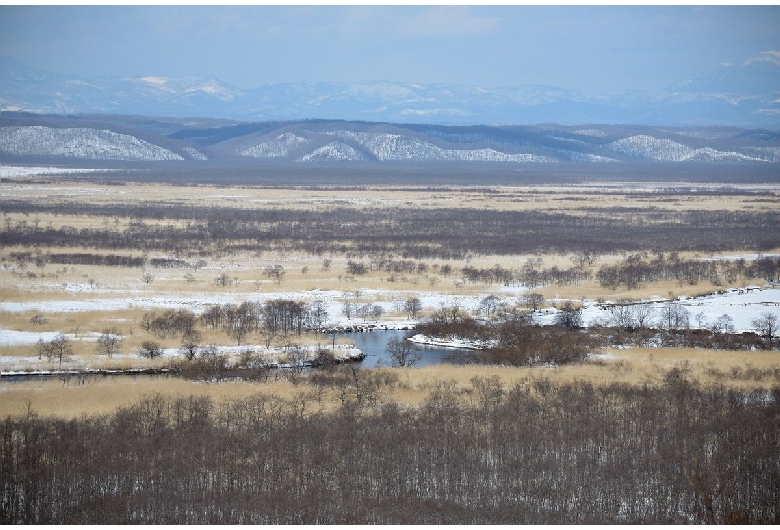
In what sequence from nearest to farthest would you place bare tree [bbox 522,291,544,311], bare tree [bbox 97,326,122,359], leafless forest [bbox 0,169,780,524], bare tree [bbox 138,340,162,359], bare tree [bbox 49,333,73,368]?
leafless forest [bbox 0,169,780,524] < bare tree [bbox 49,333,73,368] < bare tree [bbox 138,340,162,359] < bare tree [bbox 97,326,122,359] < bare tree [bbox 522,291,544,311]

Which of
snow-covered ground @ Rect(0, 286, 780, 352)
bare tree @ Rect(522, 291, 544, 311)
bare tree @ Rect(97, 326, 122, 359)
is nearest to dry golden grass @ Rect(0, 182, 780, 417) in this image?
bare tree @ Rect(97, 326, 122, 359)

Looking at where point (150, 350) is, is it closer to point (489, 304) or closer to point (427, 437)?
point (427, 437)

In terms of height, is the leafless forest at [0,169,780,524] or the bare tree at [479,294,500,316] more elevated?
the bare tree at [479,294,500,316]

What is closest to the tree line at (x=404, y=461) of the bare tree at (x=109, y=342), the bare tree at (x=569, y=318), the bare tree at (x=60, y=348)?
the bare tree at (x=60, y=348)

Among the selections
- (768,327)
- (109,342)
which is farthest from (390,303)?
(768,327)

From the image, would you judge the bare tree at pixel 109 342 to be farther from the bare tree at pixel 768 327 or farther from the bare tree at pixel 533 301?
the bare tree at pixel 768 327

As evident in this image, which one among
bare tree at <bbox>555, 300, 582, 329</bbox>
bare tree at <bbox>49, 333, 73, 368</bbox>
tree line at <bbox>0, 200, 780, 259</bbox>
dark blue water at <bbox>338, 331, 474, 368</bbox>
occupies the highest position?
tree line at <bbox>0, 200, 780, 259</bbox>

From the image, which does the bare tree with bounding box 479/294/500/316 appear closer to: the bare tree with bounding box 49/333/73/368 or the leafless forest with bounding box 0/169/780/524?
the leafless forest with bounding box 0/169/780/524

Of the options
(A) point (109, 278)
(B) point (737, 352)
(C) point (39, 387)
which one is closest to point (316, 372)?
(C) point (39, 387)
